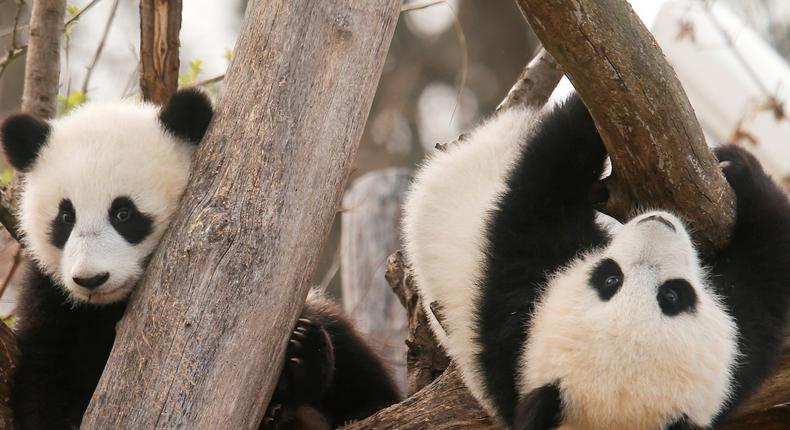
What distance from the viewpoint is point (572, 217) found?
3.64m

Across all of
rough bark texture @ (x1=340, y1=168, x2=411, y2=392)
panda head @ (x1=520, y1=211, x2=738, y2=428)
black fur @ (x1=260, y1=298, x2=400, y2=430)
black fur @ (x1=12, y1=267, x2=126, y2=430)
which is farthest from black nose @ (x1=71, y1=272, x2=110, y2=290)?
rough bark texture @ (x1=340, y1=168, x2=411, y2=392)

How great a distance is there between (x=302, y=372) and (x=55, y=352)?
41.1 inches

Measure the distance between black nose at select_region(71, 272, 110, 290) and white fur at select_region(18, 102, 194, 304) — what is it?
20mm

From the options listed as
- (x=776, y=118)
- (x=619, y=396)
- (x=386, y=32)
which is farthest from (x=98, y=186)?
(x=776, y=118)

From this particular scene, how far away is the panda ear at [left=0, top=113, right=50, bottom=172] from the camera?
392 cm

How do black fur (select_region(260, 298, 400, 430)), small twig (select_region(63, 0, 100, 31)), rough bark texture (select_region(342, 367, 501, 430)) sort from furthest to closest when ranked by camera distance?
1. small twig (select_region(63, 0, 100, 31))
2. black fur (select_region(260, 298, 400, 430))
3. rough bark texture (select_region(342, 367, 501, 430))

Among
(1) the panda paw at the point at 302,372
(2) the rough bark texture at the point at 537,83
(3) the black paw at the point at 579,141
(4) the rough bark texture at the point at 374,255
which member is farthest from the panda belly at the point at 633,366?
(4) the rough bark texture at the point at 374,255

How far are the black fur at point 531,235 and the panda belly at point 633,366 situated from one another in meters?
0.23

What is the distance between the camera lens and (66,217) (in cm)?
376

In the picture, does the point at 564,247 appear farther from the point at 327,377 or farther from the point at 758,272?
the point at 327,377

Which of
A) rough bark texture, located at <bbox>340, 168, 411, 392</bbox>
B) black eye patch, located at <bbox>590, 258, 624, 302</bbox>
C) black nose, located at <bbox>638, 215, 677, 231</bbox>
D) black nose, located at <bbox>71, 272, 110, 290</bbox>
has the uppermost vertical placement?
rough bark texture, located at <bbox>340, 168, 411, 392</bbox>

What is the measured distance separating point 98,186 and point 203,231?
1.87 feet

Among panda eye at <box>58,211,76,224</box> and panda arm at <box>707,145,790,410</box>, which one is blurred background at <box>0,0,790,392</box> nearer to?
panda eye at <box>58,211,76,224</box>

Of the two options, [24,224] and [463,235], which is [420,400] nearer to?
[463,235]
